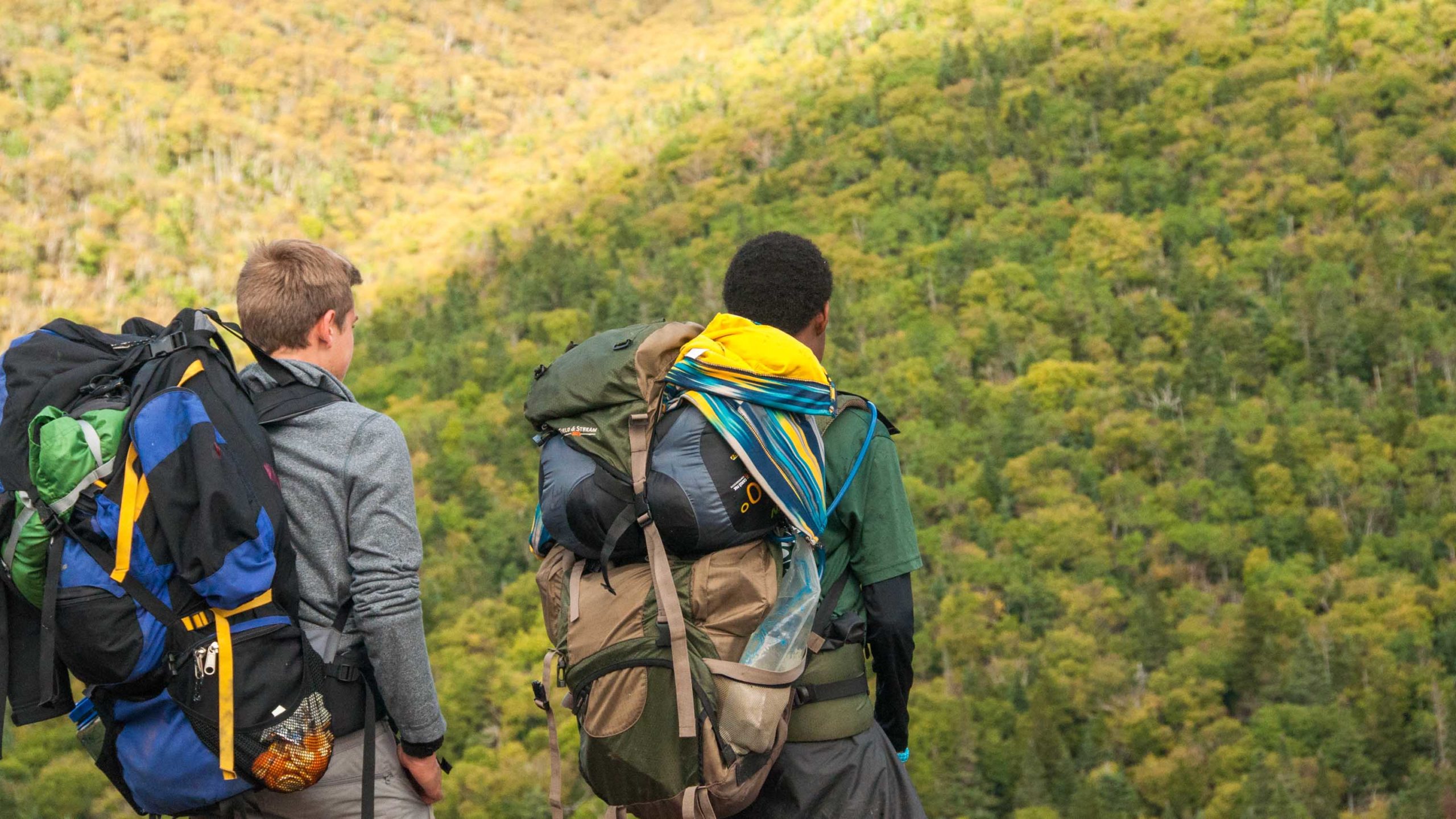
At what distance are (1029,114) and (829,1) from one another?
75.4ft

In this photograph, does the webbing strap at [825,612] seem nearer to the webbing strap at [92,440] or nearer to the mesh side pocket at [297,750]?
the mesh side pocket at [297,750]

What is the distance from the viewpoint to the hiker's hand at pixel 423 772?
280 centimetres

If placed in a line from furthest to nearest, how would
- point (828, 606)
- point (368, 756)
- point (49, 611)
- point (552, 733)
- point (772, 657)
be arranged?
point (552, 733)
point (828, 606)
point (772, 657)
point (368, 756)
point (49, 611)

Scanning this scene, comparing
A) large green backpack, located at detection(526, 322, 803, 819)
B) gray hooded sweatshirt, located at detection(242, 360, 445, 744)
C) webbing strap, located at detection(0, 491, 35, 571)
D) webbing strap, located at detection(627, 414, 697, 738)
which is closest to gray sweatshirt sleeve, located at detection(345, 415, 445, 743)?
gray hooded sweatshirt, located at detection(242, 360, 445, 744)

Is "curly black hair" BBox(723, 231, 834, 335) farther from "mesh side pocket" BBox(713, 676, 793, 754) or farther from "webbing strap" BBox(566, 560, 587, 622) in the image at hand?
"mesh side pocket" BBox(713, 676, 793, 754)

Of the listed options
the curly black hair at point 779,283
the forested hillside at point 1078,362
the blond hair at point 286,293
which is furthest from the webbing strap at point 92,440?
the forested hillside at point 1078,362

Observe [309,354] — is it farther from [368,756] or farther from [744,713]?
[744,713]

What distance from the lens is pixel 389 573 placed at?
106 inches

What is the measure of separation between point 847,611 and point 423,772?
3.25ft

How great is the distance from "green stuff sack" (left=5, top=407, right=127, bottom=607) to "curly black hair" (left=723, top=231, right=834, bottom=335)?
136cm

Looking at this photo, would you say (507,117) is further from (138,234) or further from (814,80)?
(138,234)

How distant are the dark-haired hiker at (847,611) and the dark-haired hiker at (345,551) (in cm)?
81

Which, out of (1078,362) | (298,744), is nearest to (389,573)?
(298,744)

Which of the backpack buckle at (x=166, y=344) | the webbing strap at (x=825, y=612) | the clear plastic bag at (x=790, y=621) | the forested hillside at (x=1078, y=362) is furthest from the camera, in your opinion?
the forested hillside at (x=1078, y=362)
